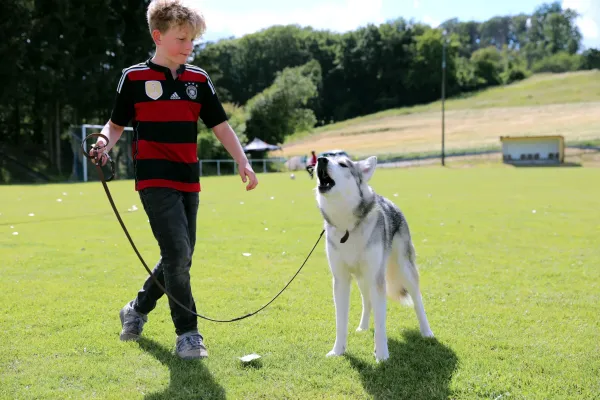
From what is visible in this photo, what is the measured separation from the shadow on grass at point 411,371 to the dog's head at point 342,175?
1.27 meters

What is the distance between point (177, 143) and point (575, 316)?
391cm

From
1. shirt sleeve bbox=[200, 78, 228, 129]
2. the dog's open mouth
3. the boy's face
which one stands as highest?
the boy's face

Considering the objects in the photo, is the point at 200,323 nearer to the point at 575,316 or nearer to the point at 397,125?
the point at 575,316

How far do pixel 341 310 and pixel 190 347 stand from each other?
119 centimetres

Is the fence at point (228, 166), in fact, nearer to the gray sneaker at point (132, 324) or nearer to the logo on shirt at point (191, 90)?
the gray sneaker at point (132, 324)

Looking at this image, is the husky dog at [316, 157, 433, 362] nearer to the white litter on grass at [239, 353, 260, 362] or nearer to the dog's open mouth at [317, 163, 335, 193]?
the dog's open mouth at [317, 163, 335, 193]

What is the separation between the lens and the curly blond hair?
3.89 m

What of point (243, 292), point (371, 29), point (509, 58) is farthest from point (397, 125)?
point (243, 292)

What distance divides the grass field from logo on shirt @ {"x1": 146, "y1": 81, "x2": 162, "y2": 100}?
173 ft

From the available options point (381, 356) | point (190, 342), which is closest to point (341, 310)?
point (381, 356)

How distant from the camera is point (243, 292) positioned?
20.0 feet

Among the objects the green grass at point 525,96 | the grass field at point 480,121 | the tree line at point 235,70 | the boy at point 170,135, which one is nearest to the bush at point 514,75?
the tree line at point 235,70

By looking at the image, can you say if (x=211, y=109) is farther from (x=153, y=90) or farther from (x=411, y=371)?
(x=411, y=371)

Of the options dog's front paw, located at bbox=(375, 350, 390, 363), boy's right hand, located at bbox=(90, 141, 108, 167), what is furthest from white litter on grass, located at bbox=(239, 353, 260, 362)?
boy's right hand, located at bbox=(90, 141, 108, 167)
